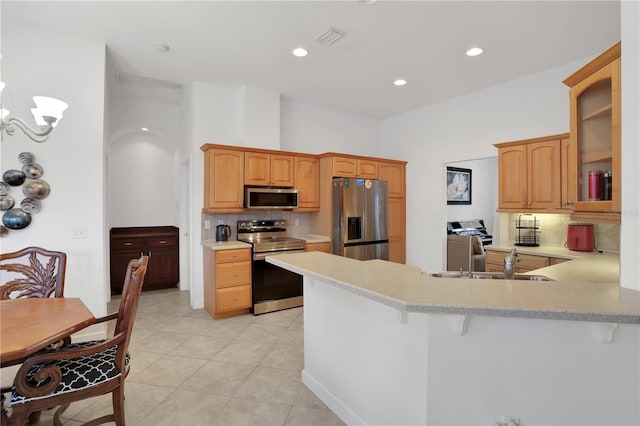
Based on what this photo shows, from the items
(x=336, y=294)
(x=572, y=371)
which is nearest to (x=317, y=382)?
(x=336, y=294)

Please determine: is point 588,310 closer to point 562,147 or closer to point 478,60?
point 562,147

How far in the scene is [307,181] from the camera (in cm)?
473

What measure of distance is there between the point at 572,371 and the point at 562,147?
9.77 feet

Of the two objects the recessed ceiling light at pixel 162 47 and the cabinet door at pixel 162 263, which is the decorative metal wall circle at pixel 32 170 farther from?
the cabinet door at pixel 162 263

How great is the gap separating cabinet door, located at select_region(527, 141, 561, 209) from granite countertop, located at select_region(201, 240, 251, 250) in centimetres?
341

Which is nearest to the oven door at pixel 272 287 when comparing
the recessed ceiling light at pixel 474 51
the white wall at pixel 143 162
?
the white wall at pixel 143 162

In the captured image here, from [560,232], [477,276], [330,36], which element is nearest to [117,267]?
[330,36]

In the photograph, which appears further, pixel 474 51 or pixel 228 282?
pixel 228 282

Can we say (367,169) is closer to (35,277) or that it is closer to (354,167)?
(354,167)

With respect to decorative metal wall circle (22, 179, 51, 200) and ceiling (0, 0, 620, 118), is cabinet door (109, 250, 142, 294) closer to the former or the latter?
decorative metal wall circle (22, 179, 51, 200)

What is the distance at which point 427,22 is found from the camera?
2.83 metres

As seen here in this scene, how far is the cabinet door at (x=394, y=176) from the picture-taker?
5.22 m

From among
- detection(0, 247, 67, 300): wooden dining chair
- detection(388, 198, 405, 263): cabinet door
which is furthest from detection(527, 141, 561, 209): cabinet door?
detection(0, 247, 67, 300): wooden dining chair

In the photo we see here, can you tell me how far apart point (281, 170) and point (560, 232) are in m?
3.56
